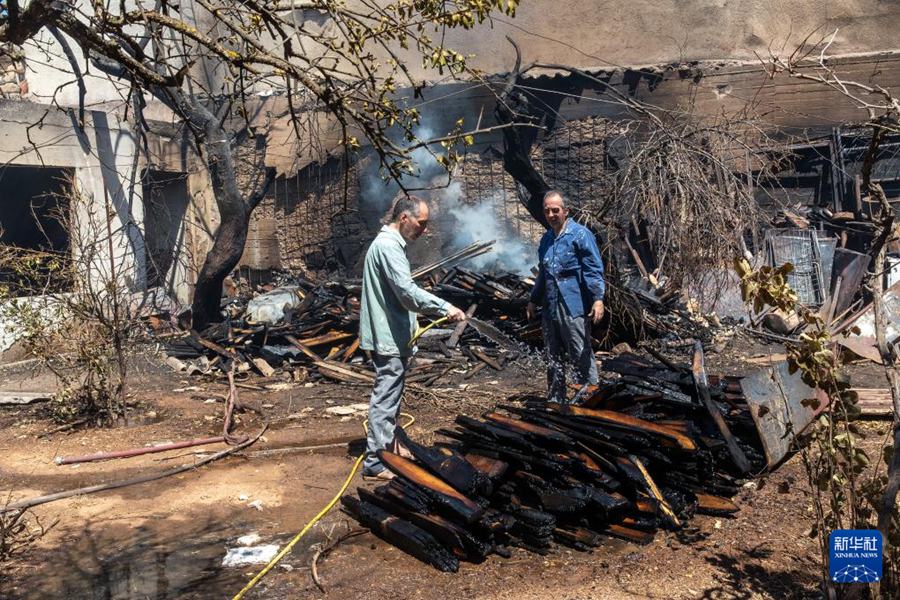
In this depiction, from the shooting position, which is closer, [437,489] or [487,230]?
[437,489]

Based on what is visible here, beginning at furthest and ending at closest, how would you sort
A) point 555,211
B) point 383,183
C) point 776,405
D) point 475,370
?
point 383,183 < point 475,370 < point 555,211 < point 776,405

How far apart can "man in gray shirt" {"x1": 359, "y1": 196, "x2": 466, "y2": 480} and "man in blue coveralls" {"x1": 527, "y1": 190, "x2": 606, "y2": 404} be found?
1831 mm

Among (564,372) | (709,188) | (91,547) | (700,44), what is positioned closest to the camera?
(91,547)

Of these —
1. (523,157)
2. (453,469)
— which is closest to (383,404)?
(453,469)

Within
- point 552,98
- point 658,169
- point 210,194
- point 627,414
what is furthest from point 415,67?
point 627,414

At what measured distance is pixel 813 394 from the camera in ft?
19.0

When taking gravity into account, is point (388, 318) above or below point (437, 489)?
above

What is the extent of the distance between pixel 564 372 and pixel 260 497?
315cm

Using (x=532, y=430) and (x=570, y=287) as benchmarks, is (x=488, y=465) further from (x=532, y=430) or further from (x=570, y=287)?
(x=570, y=287)

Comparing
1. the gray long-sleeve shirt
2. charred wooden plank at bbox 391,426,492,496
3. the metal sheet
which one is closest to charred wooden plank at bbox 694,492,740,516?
the metal sheet

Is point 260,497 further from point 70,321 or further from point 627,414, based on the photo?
point 70,321

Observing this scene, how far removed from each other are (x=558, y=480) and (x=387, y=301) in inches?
74.9

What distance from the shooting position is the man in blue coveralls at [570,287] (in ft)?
23.7

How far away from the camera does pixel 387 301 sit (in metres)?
5.80
